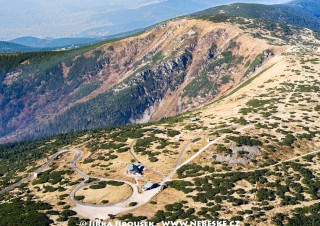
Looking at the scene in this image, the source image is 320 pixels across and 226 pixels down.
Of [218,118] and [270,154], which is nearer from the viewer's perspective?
[270,154]

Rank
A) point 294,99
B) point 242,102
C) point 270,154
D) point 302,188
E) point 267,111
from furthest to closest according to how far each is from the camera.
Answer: point 242,102
point 294,99
point 267,111
point 270,154
point 302,188

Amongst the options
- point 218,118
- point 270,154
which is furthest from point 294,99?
point 270,154

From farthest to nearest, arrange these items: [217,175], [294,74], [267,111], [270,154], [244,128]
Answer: [294,74]
[267,111]
[244,128]
[270,154]
[217,175]

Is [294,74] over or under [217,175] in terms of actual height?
over

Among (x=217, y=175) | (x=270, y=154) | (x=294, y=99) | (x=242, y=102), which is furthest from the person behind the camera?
(x=242, y=102)

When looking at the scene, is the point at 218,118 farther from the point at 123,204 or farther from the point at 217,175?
the point at 123,204

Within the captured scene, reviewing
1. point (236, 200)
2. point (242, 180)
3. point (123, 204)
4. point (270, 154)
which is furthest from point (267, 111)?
point (123, 204)

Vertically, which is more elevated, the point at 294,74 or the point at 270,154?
the point at 294,74

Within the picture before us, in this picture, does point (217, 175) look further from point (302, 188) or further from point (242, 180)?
point (302, 188)

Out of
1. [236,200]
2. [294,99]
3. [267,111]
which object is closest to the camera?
[236,200]
